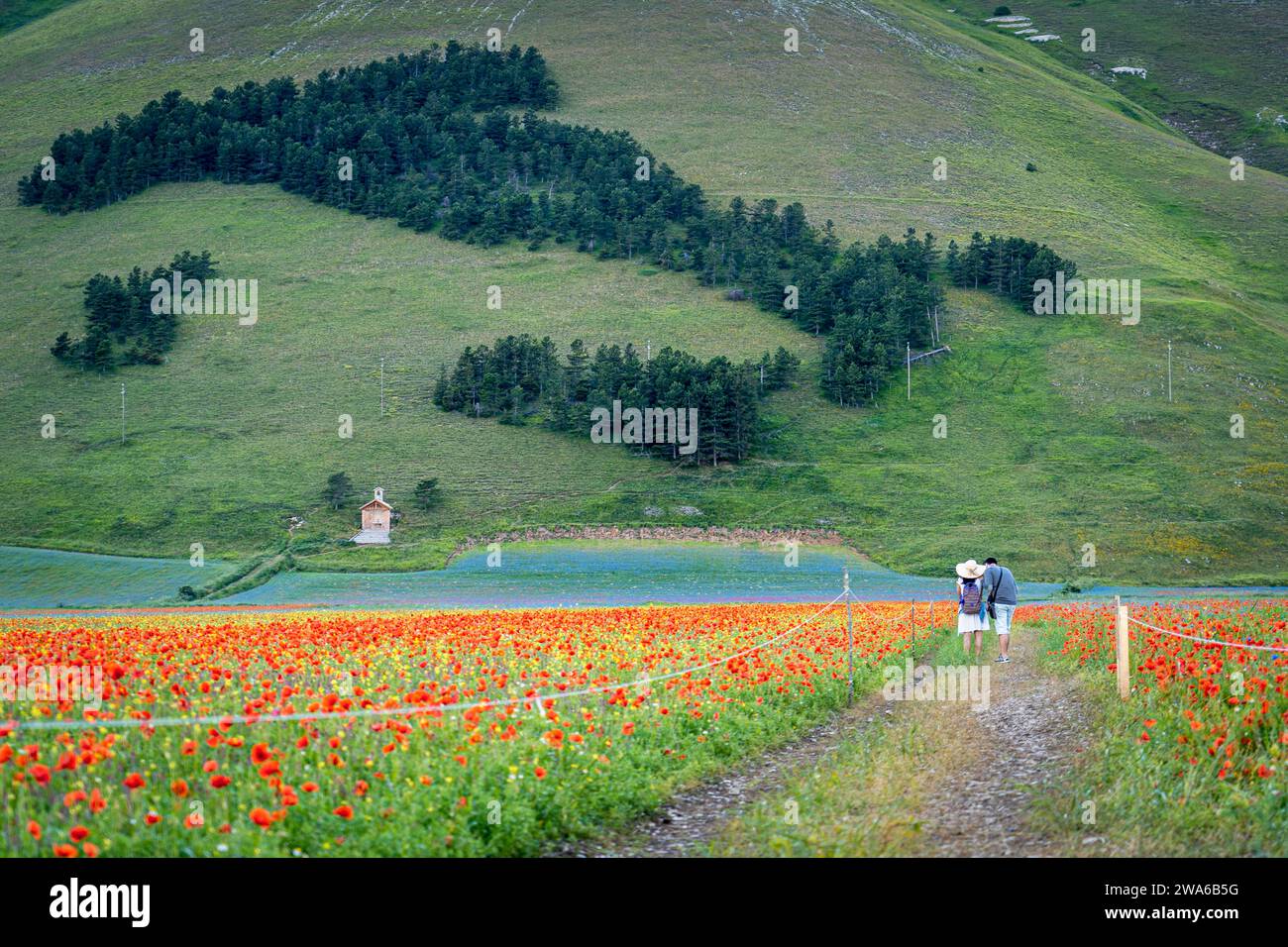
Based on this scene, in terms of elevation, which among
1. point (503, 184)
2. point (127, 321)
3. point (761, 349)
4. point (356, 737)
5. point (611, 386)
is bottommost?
point (356, 737)

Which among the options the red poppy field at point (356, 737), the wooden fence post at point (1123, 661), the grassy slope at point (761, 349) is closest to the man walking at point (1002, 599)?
the red poppy field at point (356, 737)

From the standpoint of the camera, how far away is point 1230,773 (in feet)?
38.0

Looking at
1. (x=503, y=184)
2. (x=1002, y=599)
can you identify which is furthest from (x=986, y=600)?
(x=503, y=184)

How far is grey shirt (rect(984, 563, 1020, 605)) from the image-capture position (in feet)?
79.6

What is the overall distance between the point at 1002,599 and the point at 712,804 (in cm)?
1356

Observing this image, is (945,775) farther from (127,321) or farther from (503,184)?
(503,184)

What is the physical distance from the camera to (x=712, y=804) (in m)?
12.8

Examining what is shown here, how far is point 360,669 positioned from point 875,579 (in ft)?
181

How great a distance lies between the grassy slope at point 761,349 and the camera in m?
A: 81.8

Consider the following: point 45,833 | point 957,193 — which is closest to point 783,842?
point 45,833

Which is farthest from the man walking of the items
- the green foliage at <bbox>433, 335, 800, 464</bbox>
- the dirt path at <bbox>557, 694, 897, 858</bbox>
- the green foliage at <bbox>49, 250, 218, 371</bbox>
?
the green foliage at <bbox>49, 250, 218, 371</bbox>

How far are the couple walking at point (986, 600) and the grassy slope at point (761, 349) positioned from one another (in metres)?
46.9

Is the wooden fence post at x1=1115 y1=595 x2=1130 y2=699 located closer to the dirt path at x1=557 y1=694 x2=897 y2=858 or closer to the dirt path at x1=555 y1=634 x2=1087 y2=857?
the dirt path at x1=555 y1=634 x2=1087 y2=857
